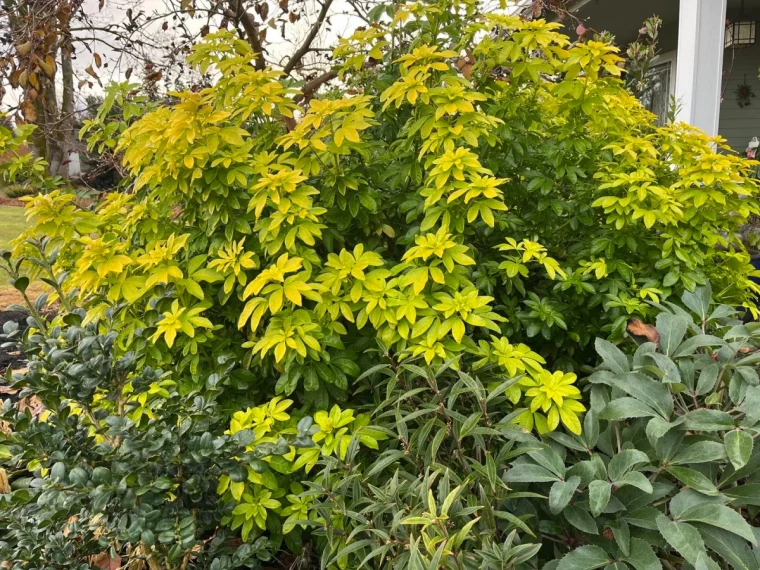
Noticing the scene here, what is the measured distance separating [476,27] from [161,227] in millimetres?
1297

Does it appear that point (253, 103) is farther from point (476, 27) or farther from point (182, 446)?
point (182, 446)

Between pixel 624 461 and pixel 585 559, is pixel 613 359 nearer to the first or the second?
pixel 624 461

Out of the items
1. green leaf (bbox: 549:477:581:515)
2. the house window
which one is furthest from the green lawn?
the house window

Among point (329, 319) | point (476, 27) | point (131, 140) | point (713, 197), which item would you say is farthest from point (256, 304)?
point (713, 197)

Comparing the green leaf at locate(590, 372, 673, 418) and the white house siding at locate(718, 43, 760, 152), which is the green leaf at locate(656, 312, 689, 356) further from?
the white house siding at locate(718, 43, 760, 152)

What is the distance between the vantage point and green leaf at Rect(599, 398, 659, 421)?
1240 millimetres

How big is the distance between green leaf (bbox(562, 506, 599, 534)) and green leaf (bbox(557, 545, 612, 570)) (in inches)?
1.6

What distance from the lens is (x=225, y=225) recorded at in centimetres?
170

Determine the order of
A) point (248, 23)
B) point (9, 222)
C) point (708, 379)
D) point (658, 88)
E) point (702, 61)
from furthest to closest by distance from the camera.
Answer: point (658, 88) < point (9, 222) < point (702, 61) < point (248, 23) < point (708, 379)

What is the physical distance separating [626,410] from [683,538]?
0.97 feet

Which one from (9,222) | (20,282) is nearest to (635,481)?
(20,282)

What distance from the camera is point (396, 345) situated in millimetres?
1562

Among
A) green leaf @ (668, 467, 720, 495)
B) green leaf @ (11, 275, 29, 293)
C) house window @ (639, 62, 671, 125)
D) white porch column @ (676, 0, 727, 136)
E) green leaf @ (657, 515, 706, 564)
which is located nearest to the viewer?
green leaf @ (657, 515, 706, 564)

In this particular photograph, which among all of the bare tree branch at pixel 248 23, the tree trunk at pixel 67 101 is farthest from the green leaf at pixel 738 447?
the tree trunk at pixel 67 101
